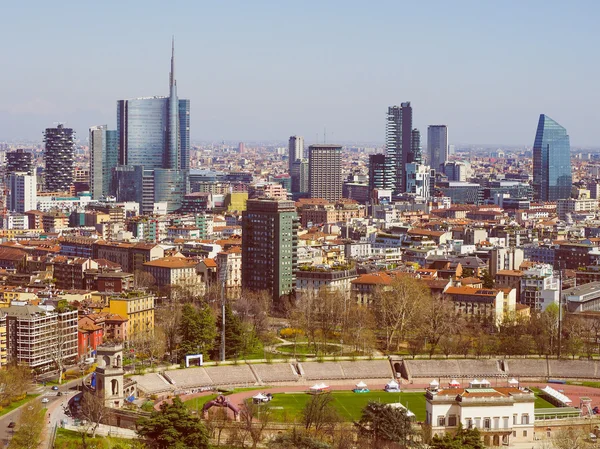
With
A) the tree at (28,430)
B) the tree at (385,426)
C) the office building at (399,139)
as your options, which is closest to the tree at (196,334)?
the tree at (28,430)

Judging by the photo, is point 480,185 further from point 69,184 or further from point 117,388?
point 117,388

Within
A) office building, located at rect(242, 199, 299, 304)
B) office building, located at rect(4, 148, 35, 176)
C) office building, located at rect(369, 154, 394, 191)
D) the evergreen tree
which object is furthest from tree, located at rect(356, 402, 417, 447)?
office building, located at rect(369, 154, 394, 191)

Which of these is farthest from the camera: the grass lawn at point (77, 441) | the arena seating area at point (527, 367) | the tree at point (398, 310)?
the tree at point (398, 310)

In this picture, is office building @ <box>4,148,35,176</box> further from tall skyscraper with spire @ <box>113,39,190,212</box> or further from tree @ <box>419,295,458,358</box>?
tree @ <box>419,295,458,358</box>

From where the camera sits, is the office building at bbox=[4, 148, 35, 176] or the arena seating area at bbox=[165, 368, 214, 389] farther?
the office building at bbox=[4, 148, 35, 176]

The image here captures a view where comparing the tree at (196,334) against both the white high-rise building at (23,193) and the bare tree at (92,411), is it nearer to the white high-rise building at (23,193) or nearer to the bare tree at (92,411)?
the bare tree at (92,411)

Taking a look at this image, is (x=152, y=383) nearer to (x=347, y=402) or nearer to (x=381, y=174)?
(x=347, y=402)
